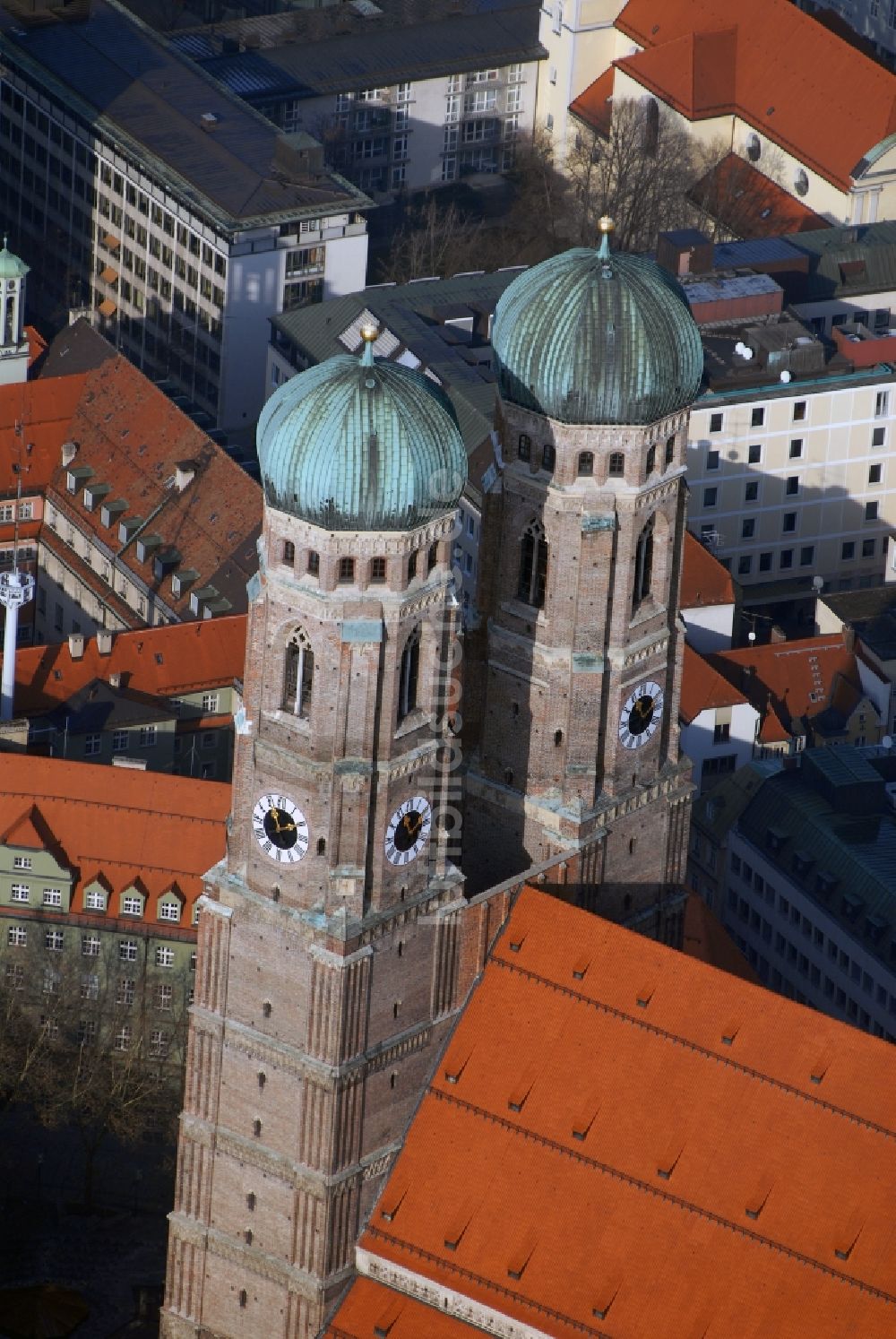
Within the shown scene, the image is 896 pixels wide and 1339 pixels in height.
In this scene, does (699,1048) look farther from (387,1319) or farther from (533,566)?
(533,566)

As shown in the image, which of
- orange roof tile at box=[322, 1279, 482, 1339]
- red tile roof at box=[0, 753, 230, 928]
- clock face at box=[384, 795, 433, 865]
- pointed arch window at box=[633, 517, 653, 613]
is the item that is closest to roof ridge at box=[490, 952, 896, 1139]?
clock face at box=[384, 795, 433, 865]

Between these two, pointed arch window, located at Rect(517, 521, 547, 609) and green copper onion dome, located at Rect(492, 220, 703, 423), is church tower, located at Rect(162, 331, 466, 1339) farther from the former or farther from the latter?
pointed arch window, located at Rect(517, 521, 547, 609)

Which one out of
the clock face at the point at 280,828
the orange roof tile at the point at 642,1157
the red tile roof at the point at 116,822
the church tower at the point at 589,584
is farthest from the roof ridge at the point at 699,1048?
the red tile roof at the point at 116,822

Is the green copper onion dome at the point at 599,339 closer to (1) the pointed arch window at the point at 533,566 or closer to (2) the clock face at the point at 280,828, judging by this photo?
(1) the pointed arch window at the point at 533,566

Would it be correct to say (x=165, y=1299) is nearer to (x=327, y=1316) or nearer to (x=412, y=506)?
(x=327, y=1316)

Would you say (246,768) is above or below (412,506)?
below

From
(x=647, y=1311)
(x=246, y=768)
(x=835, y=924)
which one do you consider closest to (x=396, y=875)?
(x=246, y=768)
